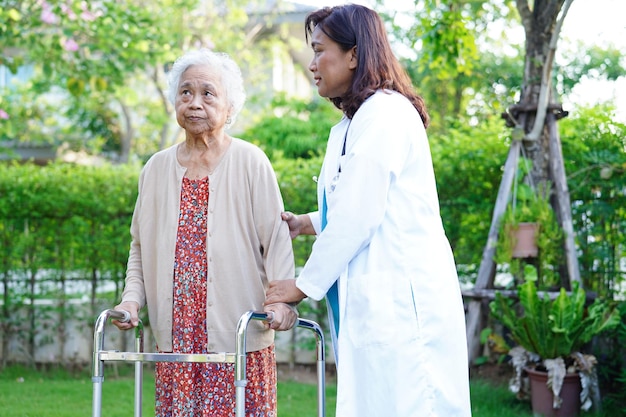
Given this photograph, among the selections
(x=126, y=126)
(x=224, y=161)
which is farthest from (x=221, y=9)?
(x=224, y=161)

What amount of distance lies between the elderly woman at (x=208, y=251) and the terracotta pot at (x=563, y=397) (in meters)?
2.49

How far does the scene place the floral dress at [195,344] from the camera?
2.48 metres

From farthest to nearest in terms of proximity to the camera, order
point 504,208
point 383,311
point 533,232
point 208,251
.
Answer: point 504,208 → point 533,232 → point 208,251 → point 383,311

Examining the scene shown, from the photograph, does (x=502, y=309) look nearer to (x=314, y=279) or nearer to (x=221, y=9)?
(x=314, y=279)

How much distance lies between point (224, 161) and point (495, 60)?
10.8 m

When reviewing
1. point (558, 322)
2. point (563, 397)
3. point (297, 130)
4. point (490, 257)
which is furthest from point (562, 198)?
point (297, 130)

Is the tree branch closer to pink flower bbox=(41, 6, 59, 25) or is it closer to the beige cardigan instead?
the beige cardigan

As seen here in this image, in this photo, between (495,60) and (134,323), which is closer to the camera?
(134,323)

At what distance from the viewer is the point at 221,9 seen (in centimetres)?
1341

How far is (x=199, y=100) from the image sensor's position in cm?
251

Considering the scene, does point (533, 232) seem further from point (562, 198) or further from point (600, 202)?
point (600, 202)

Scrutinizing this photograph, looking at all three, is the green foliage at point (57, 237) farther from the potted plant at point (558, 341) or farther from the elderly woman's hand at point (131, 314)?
the elderly woman's hand at point (131, 314)

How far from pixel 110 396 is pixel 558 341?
2820mm

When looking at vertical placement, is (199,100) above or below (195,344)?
above
